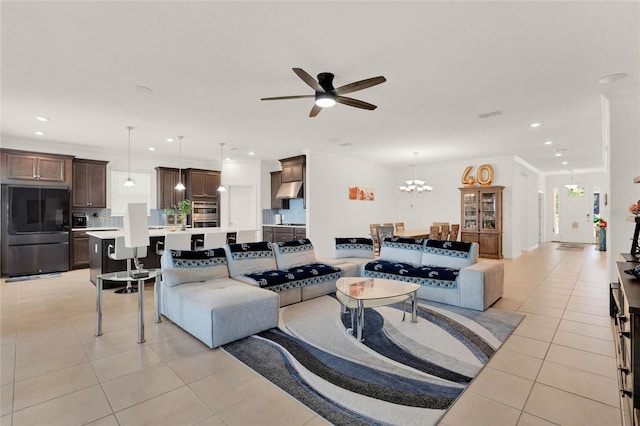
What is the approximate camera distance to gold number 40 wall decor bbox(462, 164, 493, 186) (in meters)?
8.41

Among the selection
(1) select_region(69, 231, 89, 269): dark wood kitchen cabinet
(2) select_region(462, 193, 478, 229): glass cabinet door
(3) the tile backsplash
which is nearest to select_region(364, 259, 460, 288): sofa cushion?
(3) the tile backsplash

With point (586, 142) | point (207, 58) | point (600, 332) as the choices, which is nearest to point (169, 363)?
point (207, 58)

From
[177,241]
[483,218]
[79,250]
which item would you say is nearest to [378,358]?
[177,241]

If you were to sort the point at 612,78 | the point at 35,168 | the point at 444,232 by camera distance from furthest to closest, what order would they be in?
the point at 444,232 → the point at 35,168 → the point at 612,78

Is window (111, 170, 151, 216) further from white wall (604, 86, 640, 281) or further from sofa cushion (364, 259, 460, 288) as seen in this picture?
white wall (604, 86, 640, 281)

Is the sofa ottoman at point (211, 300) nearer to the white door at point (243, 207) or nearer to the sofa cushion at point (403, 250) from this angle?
the sofa cushion at point (403, 250)

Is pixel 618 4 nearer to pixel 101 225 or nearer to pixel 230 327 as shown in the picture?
pixel 230 327

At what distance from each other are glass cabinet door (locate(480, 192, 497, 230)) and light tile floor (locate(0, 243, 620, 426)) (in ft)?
15.1

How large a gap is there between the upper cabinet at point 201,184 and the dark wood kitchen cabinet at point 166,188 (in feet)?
1.07

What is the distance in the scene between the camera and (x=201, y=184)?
28.4ft

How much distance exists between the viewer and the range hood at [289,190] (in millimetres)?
8016

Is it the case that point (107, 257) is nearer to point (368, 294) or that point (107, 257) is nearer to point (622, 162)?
point (368, 294)

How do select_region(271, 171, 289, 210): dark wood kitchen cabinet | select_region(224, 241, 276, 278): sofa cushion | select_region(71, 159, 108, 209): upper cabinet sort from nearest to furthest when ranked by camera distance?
select_region(224, 241, 276, 278): sofa cushion
select_region(71, 159, 108, 209): upper cabinet
select_region(271, 171, 289, 210): dark wood kitchen cabinet

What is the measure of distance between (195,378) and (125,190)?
6.99m
